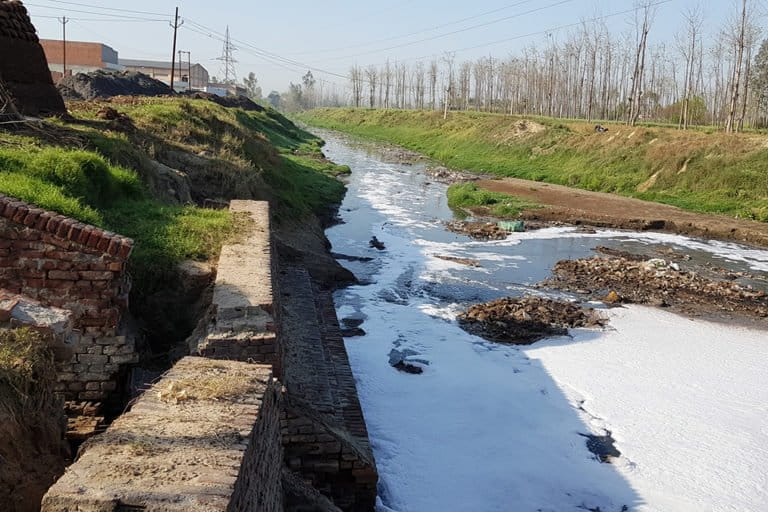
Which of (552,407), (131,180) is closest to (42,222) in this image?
(131,180)

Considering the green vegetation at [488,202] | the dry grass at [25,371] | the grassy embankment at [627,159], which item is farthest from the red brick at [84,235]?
the grassy embankment at [627,159]

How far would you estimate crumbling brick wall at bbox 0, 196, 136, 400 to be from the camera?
4953 millimetres

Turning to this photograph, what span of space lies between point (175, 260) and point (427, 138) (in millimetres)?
46400

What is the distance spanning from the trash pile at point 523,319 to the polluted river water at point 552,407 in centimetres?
25

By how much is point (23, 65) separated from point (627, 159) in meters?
26.1

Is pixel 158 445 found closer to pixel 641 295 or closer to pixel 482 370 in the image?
pixel 482 370

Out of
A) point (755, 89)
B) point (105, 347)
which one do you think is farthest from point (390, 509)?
point (755, 89)

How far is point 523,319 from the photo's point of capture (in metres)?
11.1

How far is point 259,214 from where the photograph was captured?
9.29 m

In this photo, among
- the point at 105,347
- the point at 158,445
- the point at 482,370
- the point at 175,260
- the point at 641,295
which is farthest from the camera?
the point at 641,295

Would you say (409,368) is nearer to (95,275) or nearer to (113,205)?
(113,205)

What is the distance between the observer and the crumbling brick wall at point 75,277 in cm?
495

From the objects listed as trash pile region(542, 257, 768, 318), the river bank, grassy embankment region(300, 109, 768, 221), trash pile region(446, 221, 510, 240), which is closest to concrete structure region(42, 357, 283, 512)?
trash pile region(542, 257, 768, 318)

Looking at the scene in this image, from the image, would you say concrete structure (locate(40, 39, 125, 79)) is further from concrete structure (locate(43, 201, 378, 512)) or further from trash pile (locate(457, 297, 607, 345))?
concrete structure (locate(43, 201, 378, 512))
